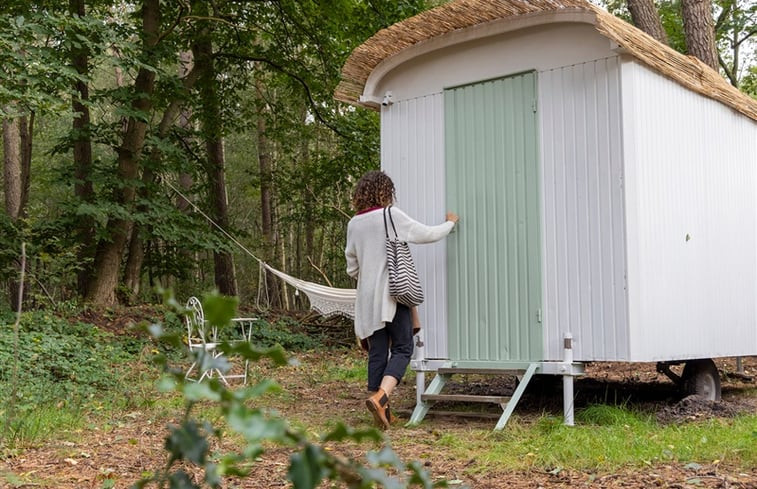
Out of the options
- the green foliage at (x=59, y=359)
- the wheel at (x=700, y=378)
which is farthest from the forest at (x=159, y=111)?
the wheel at (x=700, y=378)

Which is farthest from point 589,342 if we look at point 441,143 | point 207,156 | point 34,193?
point 34,193

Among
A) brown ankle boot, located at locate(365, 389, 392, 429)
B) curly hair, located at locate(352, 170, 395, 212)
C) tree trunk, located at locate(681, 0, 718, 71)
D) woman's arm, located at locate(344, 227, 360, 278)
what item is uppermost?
tree trunk, located at locate(681, 0, 718, 71)

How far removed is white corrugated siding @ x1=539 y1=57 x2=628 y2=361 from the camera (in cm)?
493

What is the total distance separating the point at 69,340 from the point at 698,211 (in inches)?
237

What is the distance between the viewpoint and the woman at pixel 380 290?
516 centimetres

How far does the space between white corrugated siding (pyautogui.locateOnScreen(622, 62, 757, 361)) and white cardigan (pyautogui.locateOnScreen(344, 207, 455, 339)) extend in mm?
1254

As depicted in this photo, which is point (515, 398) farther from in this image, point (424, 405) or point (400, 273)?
point (400, 273)

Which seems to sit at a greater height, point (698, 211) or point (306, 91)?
point (306, 91)

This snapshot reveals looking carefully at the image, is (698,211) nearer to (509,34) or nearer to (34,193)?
(509,34)

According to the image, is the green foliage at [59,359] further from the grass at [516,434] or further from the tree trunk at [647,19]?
the tree trunk at [647,19]

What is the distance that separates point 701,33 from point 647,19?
2.16 ft

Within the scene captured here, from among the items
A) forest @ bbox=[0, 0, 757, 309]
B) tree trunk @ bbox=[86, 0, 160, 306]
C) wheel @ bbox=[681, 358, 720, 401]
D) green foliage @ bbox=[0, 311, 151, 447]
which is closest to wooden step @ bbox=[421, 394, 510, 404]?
wheel @ bbox=[681, 358, 720, 401]

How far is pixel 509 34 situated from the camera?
5.49 m

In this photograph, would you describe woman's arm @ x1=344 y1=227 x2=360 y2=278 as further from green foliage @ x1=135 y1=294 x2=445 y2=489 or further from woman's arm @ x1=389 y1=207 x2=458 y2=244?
green foliage @ x1=135 y1=294 x2=445 y2=489
